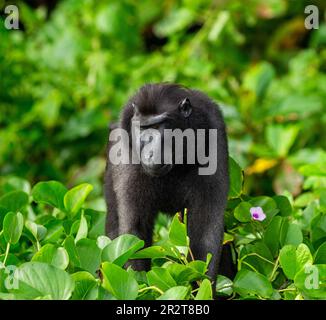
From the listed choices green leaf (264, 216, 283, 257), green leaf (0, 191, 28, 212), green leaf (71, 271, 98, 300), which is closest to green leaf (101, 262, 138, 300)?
green leaf (71, 271, 98, 300)

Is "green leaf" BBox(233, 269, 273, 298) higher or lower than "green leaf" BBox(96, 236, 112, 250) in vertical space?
lower

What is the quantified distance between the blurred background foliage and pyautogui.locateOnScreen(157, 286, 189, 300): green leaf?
11.2 feet

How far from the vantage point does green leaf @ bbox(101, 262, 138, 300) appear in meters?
2.35

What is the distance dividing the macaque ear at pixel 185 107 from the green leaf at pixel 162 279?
747 millimetres

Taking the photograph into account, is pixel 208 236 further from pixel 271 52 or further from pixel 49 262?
pixel 271 52

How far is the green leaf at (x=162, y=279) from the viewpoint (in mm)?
2475

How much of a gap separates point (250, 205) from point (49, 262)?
0.88 m

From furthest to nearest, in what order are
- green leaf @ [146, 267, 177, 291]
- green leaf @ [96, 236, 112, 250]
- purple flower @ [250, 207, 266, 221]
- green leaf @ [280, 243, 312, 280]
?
purple flower @ [250, 207, 266, 221] < green leaf @ [96, 236, 112, 250] < green leaf @ [280, 243, 312, 280] < green leaf @ [146, 267, 177, 291]

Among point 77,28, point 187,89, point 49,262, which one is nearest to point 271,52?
point 77,28

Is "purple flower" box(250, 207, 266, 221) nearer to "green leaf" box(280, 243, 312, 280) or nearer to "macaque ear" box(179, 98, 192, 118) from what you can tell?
"green leaf" box(280, 243, 312, 280)

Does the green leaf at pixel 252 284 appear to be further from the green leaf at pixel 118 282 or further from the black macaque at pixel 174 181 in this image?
the green leaf at pixel 118 282

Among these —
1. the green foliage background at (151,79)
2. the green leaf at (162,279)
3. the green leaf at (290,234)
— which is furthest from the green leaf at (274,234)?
the green foliage background at (151,79)
